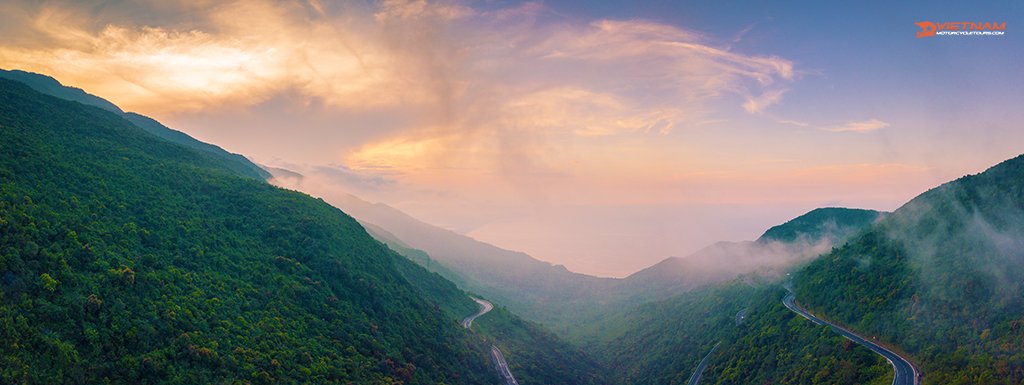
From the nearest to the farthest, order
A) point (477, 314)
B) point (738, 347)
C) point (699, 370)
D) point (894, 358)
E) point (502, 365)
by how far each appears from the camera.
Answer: point (894, 358) → point (738, 347) → point (699, 370) → point (502, 365) → point (477, 314)

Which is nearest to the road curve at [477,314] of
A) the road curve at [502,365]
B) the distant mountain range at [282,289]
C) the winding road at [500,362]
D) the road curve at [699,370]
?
the winding road at [500,362]

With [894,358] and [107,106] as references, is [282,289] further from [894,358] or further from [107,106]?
[107,106]

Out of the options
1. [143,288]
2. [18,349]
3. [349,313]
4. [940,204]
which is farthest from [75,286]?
[940,204]

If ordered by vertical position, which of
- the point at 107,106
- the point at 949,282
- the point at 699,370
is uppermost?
the point at 107,106

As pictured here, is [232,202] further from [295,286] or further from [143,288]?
[143,288]

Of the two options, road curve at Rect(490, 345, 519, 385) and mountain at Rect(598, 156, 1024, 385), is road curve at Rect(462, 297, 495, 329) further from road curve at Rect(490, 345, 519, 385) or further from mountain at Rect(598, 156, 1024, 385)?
mountain at Rect(598, 156, 1024, 385)

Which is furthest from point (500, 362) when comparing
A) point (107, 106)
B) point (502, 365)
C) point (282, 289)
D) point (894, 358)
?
point (107, 106)

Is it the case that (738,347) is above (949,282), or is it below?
below
